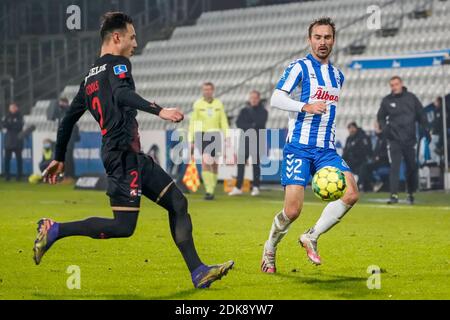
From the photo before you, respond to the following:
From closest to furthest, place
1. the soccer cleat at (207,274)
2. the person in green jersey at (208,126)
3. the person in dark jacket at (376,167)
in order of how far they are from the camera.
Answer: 1. the soccer cleat at (207,274)
2. the person in green jersey at (208,126)
3. the person in dark jacket at (376,167)

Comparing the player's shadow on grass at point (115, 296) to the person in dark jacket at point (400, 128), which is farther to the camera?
the person in dark jacket at point (400, 128)

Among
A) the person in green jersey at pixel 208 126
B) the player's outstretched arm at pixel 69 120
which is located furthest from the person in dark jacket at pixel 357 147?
the player's outstretched arm at pixel 69 120

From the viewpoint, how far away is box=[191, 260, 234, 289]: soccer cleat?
27.9ft

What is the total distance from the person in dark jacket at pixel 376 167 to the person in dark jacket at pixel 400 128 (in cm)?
308

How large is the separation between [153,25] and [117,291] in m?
25.5

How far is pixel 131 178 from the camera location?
8477 mm

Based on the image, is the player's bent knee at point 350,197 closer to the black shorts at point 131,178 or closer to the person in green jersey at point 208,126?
the black shorts at point 131,178

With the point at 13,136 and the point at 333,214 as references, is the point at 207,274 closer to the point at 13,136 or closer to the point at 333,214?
the point at 333,214

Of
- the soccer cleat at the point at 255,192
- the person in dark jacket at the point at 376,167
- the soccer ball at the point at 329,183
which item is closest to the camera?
the soccer ball at the point at 329,183

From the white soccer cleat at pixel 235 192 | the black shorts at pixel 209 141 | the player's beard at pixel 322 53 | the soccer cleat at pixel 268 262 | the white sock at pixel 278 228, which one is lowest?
the soccer cleat at pixel 268 262

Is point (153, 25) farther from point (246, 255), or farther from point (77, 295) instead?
point (77, 295)

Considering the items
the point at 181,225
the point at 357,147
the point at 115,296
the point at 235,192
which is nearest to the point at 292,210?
the point at 181,225

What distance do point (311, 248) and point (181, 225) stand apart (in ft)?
5.60

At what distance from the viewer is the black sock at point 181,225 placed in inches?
339
